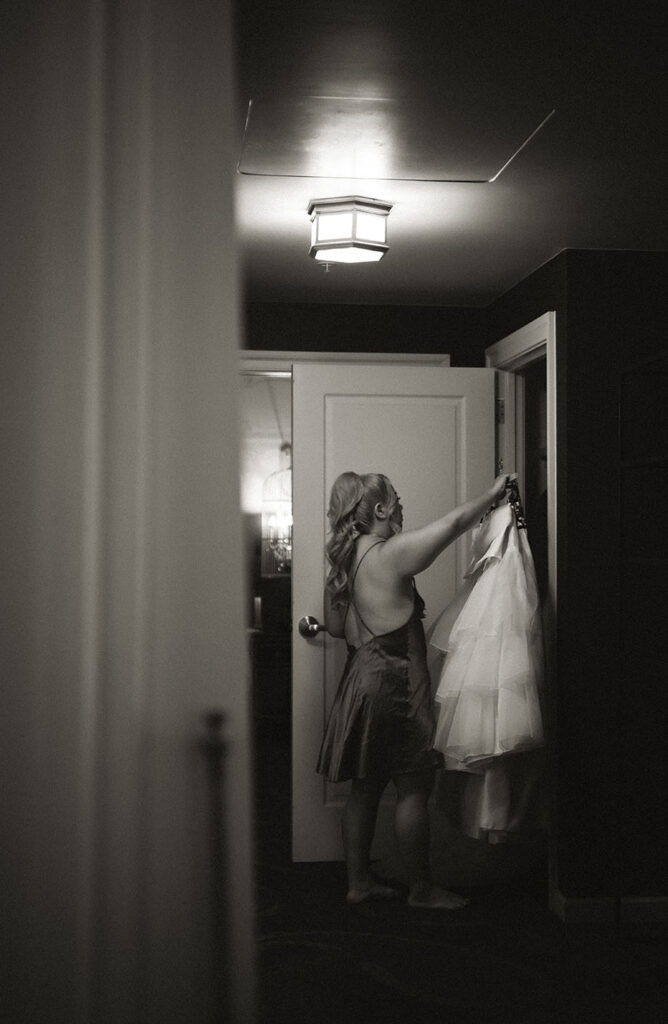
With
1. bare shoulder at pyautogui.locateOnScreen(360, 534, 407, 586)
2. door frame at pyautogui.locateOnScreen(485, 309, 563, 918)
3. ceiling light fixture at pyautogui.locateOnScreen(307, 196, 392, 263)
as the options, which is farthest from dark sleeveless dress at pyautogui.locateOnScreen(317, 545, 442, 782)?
ceiling light fixture at pyautogui.locateOnScreen(307, 196, 392, 263)

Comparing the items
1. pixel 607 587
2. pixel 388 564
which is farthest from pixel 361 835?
pixel 607 587

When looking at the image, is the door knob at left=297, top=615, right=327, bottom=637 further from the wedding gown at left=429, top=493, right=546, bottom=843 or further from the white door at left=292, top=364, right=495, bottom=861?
the wedding gown at left=429, top=493, right=546, bottom=843

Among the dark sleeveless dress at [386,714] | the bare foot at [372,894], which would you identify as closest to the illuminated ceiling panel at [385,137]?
the dark sleeveless dress at [386,714]

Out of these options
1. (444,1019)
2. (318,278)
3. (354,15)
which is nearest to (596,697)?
(444,1019)

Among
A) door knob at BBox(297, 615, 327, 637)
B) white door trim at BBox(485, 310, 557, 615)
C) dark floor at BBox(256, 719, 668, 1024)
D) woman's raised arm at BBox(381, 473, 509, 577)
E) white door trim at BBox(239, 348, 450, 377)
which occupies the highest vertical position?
white door trim at BBox(239, 348, 450, 377)

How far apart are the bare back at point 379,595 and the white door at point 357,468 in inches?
20.5

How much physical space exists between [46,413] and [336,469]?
3.05m

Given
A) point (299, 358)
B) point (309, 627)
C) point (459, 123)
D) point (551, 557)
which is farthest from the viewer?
point (299, 358)

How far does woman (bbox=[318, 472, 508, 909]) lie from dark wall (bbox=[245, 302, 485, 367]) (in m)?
1.03

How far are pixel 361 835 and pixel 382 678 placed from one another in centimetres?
58

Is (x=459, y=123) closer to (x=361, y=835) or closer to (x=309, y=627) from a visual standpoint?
(x=309, y=627)

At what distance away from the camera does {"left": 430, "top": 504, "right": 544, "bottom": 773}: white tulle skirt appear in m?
3.19

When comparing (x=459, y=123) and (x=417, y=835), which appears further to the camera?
(x=417, y=835)

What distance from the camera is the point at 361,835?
138 inches
